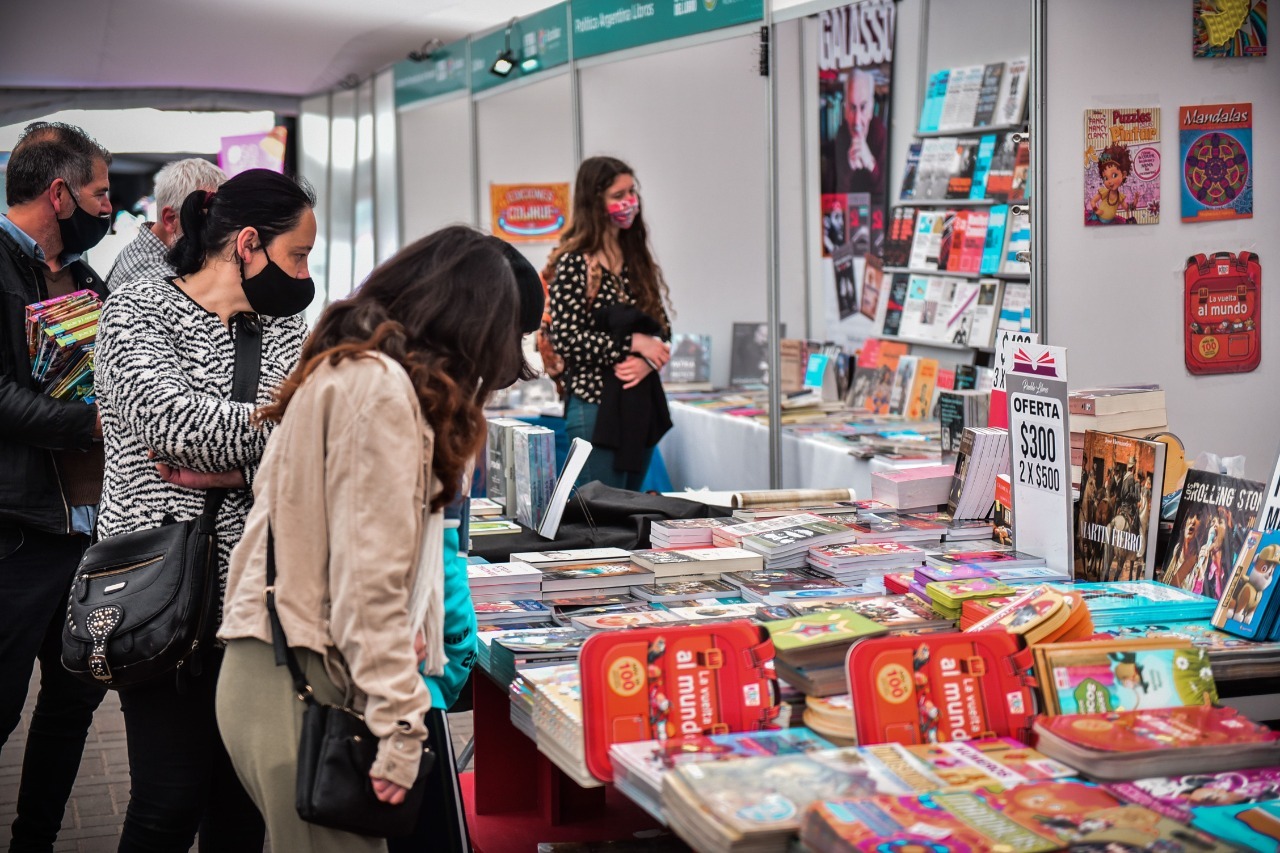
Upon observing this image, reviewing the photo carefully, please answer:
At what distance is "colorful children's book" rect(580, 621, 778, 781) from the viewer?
71.4 inches

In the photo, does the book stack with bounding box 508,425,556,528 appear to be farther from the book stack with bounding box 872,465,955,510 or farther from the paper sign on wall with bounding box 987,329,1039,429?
the paper sign on wall with bounding box 987,329,1039,429

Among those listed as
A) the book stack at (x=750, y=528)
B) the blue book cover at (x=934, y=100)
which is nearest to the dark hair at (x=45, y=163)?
the book stack at (x=750, y=528)

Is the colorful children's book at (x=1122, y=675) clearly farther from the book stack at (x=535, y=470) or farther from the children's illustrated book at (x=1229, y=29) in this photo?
the children's illustrated book at (x=1229, y=29)

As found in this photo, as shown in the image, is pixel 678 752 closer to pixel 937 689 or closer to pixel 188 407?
pixel 937 689

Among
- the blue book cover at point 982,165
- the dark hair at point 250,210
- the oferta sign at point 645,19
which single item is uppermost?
the oferta sign at point 645,19

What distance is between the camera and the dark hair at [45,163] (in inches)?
116

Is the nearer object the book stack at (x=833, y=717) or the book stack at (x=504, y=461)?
the book stack at (x=833, y=717)

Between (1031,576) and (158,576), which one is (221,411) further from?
(1031,576)

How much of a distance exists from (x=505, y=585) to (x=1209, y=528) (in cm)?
139

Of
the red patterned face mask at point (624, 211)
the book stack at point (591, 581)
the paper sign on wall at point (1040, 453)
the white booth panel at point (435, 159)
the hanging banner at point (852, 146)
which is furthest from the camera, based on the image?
the white booth panel at point (435, 159)

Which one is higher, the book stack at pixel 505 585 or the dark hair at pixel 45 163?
the dark hair at pixel 45 163

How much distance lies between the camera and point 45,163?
2975 millimetres

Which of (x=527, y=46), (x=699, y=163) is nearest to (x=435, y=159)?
(x=699, y=163)

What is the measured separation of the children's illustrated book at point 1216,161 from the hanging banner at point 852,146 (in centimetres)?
280
